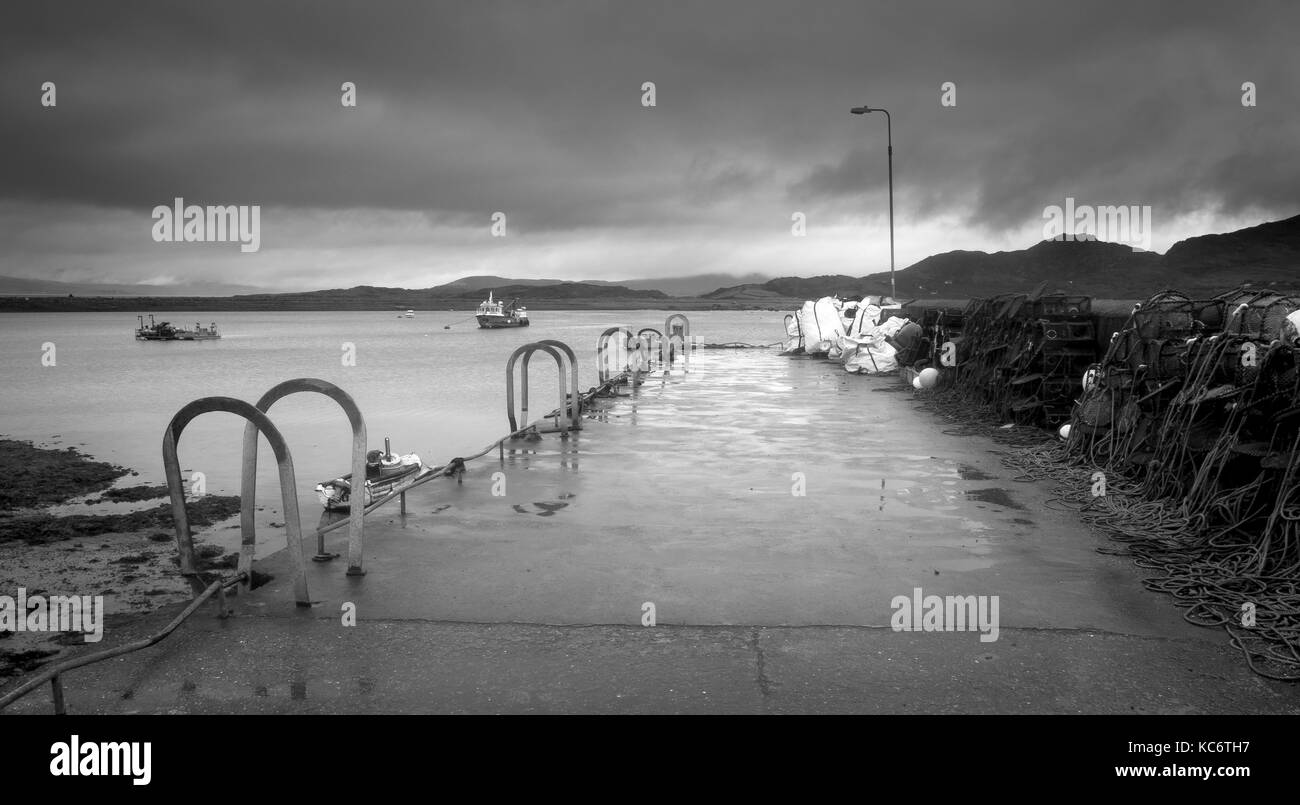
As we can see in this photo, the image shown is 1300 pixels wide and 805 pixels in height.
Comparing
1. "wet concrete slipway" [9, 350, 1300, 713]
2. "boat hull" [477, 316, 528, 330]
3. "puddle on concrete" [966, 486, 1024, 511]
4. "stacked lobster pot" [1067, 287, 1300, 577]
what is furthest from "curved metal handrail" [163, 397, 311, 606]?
"boat hull" [477, 316, 528, 330]

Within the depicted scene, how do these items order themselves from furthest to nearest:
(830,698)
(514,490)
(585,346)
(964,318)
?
(585,346) → (964,318) → (514,490) → (830,698)

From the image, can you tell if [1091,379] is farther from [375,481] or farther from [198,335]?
[198,335]

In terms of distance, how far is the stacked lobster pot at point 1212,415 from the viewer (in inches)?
203

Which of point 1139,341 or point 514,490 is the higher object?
point 1139,341

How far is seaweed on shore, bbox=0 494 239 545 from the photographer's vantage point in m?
9.73

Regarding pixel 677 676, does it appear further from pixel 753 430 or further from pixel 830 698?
pixel 753 430

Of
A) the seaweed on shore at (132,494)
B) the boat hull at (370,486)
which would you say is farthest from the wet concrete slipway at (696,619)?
the seaweed on shore at (132,494)

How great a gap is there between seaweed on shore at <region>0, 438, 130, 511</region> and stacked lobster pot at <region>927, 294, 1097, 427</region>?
40.5 ft

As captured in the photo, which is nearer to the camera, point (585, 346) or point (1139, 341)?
point (1139, 341)

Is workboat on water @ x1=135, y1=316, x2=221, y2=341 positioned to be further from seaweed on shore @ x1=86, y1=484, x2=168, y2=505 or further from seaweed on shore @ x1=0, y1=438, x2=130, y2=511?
seaweed on shore @ x1=86, y1=484, x2=168, y2=505

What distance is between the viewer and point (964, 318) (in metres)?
15.0
